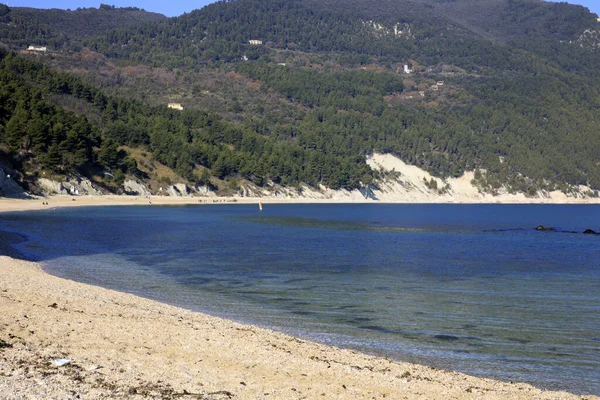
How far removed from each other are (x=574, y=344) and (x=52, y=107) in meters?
99.7

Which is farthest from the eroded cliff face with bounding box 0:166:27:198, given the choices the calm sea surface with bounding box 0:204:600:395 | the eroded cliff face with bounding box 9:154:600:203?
the calm sea surface with bounding box 0:204:600:395

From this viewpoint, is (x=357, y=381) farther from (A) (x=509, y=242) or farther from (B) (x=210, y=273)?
(A) (x=509, y=242)

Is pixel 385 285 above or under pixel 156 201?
above

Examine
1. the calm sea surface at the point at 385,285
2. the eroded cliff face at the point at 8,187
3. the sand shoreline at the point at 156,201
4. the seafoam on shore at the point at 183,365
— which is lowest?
the sand shoreline at the point at 156,201

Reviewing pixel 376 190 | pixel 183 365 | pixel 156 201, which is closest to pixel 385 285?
pixel 183 365

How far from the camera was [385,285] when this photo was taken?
95.7 ft

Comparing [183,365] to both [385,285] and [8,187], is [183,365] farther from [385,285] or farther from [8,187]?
→ [8,187]

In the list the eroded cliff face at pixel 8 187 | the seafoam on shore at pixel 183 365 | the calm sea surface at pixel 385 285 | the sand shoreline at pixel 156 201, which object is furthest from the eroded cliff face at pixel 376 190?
the seafoam on shore at pixel 183 365

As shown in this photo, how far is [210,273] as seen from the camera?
105 feet

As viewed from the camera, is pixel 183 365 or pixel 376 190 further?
pixel 376 190

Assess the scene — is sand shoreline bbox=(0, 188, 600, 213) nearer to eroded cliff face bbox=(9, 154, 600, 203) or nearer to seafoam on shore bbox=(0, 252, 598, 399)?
eroded cliff face bbox=(9, 154, 600, 203)

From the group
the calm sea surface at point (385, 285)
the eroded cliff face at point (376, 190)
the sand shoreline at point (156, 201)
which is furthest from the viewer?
the eroded cliff face at point (376, 190)

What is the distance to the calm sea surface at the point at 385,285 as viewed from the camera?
55.7 ft

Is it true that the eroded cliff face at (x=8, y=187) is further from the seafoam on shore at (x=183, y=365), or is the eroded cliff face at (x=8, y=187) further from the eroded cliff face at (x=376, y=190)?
the seafoam on shore at (x=183, y=365)
